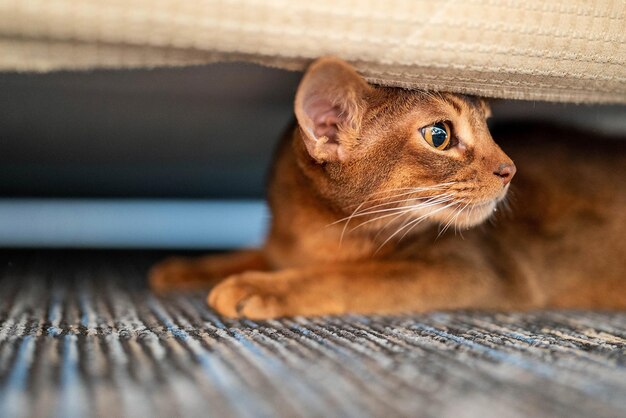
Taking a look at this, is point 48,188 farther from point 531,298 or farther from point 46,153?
point 531,298

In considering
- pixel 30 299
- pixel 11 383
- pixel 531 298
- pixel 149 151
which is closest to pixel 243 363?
pixel 11 383

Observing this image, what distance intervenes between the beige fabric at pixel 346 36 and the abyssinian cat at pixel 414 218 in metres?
0.09

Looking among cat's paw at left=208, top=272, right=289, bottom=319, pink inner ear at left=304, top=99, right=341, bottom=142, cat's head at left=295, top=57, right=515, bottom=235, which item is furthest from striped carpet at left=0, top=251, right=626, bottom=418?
pink inner ear at left=304, top=99, right=341, bottom=142

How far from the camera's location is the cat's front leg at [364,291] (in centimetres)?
95

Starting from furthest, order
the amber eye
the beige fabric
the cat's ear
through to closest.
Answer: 1. the amber eye
2. the cat's ear
3. the beige fabric

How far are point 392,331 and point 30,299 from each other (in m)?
0.64

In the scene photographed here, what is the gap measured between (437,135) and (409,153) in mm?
56

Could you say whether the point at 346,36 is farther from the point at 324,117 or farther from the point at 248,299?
the point at 248,299

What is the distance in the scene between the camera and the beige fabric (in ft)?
2.20

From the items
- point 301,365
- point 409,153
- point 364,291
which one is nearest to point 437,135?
point 409,153

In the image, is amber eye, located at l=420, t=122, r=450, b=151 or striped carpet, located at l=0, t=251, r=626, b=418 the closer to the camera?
striped carpet, located at l=0, t=251, r=626, b=418

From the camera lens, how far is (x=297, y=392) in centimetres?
54

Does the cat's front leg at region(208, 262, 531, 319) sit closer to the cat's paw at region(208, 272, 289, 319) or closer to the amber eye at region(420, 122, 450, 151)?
the cat's paw at region(208, 272, 289, 319)

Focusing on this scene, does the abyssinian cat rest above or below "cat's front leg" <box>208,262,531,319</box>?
above
